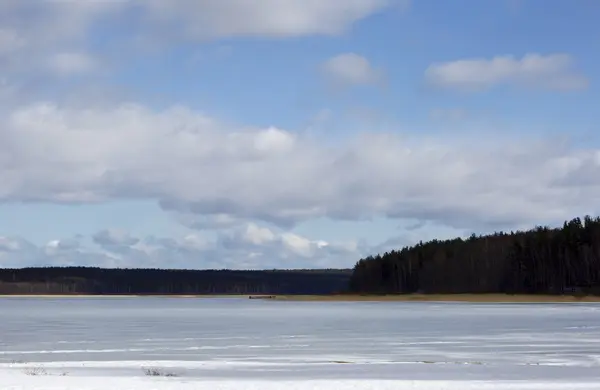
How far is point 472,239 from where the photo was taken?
159 metres

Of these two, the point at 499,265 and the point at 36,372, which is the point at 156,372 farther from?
the point at 499,265

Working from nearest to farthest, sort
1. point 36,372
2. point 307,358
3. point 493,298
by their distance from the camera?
point 36,372 < point 307,358 < point 493,298

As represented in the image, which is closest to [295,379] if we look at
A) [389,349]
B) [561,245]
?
[389,349]

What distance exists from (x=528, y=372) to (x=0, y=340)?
23422 millimetres

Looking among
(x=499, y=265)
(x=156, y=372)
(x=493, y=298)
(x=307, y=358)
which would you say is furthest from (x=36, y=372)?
(x=499, y=265)

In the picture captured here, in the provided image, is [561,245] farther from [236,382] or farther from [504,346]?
[236,382]

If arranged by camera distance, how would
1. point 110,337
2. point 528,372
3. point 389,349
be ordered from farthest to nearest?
point 110,337 < point 389,349 < point 528,372

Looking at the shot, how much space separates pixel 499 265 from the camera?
445 feet

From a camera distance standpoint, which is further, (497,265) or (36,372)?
(497,265)

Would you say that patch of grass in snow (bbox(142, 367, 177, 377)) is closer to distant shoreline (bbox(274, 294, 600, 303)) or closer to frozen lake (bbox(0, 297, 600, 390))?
frozen lake (bbox(0, 297, 600, 390))

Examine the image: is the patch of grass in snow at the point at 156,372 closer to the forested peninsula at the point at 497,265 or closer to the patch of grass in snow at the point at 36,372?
the patch of grass in snow at the point at 36,372

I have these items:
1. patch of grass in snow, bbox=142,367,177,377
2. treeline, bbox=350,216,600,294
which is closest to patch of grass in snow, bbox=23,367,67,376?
patch of grass in snow, bbox=142,367,177,377

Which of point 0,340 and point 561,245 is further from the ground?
point 561,245

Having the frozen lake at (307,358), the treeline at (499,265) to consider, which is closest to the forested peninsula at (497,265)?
the treeline at (499,265)
